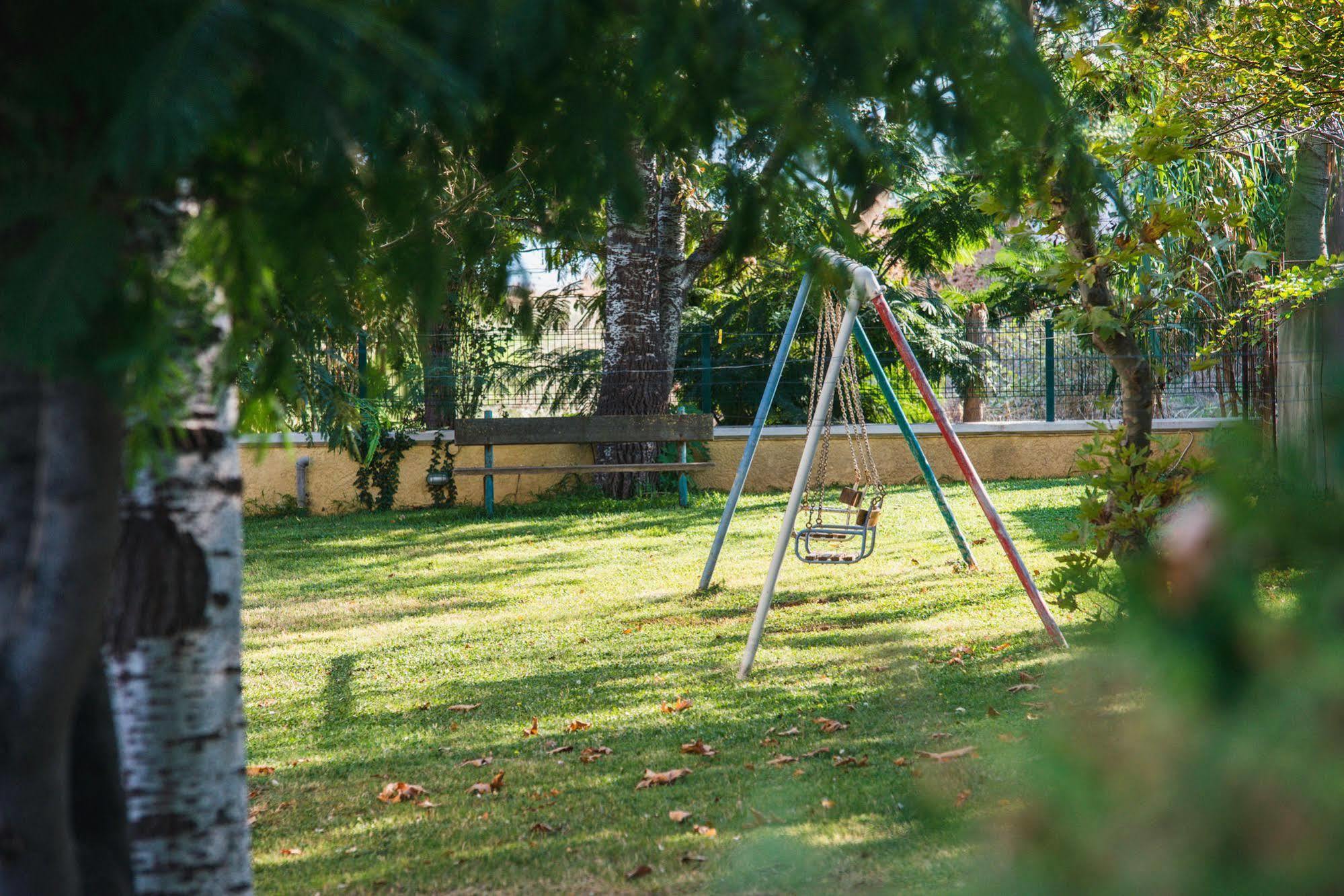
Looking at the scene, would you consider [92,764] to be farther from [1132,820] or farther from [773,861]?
[1132,820]

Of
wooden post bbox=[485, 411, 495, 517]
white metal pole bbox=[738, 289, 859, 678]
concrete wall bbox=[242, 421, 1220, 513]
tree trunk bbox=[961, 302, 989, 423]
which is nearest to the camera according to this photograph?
white metal pole bbox=[738, 289, 859, 678]

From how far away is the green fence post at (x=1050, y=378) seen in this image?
14.2 m

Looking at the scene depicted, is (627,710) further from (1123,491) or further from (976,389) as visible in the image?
(976,389)

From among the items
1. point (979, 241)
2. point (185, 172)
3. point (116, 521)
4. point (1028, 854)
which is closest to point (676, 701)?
point (116, 521)

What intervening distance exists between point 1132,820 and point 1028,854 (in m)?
0.07

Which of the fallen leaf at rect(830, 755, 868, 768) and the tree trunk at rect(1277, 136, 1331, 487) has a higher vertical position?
the tree trunk at rect(1277, 136, 1331, 487)

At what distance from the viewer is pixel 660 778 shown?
404 cm

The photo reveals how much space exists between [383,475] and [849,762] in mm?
9591

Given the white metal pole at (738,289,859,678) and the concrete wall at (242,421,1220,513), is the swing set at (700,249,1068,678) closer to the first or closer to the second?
the white metal pole at (738,289,859,678)

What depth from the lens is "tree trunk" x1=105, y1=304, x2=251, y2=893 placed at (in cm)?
195

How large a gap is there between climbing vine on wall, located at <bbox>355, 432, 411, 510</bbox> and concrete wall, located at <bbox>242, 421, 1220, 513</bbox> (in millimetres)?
172

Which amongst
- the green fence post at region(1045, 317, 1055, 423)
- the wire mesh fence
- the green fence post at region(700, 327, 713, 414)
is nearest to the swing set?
the green fence post at region(700, 327, 713, 414)

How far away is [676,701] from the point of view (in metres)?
5.11

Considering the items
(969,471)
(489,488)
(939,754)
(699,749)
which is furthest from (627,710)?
(489,488)
